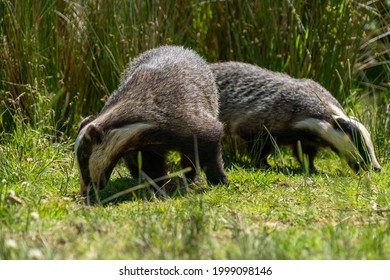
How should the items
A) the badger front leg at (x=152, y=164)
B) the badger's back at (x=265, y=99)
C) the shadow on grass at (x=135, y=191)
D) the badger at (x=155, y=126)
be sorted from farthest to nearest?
the badger's back at (x=265, y=99), the badger front leg at (x=152, y=164), the shadow on grass at (x=135, y=191), the badger at (x=155, y=126)

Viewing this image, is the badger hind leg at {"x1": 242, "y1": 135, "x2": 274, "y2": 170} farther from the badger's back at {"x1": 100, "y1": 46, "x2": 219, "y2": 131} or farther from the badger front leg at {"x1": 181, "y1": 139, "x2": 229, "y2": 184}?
the badger front leg at {"x1": 181, "y1": 139, "x2": 229, "y2": 184}

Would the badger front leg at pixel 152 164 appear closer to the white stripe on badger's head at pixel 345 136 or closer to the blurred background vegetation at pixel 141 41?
the blurred background vegetation at pixel 141 41

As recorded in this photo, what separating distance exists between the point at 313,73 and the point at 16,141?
389cm

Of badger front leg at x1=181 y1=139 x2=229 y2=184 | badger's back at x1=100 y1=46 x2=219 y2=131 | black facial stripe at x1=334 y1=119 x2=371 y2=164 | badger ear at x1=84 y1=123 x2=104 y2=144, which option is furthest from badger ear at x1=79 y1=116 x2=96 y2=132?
black facial stripe at x1=334 y1=119 x2=371 y2=164

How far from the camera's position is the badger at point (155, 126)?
5934 mm

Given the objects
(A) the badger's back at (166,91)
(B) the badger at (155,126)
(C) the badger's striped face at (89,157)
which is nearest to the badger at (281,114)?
(A) the badger's back at (166,91)

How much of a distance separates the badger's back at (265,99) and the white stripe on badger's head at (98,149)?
2.41m

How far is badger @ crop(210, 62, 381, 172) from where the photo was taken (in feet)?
25.3

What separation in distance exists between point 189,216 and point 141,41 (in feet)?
13.6

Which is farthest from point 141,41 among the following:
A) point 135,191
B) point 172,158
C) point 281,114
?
point 135,191

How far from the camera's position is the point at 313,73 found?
8.88 metres

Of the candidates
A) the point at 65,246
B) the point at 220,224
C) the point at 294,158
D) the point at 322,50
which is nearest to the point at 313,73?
the point at 322,50

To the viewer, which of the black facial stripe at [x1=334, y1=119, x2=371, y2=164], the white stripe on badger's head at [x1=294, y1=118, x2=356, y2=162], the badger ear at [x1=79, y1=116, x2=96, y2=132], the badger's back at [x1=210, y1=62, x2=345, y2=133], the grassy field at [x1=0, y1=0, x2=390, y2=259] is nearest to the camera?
the grassy field at [x1=0, y1=0, x2=390, y2=259]

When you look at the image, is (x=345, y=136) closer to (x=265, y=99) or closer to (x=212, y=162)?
(x=265, y=99)
